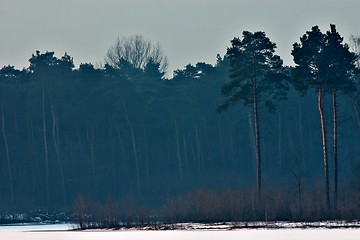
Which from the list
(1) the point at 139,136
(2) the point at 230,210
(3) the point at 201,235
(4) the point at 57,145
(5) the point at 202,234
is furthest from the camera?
(1) the point at 139,136

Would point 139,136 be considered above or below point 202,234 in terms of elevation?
above

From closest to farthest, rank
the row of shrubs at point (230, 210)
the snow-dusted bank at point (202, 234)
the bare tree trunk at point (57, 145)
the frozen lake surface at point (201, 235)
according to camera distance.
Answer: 1. the frozen lake surface at point (201, 235)
2. the snow-dusted bank at point (202, 234)
3. the row of shrubs at point (230, 210)
4. the bare tree trunk at point (57, 145)

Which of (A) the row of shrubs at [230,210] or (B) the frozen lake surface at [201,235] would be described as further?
(A) the row of shrubs at [230,210]

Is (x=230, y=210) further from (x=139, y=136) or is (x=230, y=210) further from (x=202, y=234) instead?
(x=139, y=136)

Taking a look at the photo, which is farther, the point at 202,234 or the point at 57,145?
the point at 57,145

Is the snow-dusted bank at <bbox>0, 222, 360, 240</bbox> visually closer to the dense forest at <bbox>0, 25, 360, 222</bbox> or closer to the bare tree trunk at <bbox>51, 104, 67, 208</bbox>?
the dense forest at <bbox>0, 25, 360, 222</bbox>

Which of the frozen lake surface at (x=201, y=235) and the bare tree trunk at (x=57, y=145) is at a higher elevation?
the bare tree trunk at (x=57, y=145)

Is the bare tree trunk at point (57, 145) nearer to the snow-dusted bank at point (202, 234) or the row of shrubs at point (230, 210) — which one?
the row of shrubs at point (230, 210)

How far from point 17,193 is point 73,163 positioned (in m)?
7.05

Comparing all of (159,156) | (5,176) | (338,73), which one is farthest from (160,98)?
(338,73)

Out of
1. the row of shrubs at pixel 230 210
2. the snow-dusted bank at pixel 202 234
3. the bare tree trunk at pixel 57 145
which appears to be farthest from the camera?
the bare tree trunk at pixel 57 145

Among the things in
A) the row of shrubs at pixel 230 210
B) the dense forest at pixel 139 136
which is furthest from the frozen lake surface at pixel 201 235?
the dense forest at pixel 139 136

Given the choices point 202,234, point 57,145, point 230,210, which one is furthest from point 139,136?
point 202,234

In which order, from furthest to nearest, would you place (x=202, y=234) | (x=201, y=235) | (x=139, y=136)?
(x=139, y=136) < (x=202, y=234) < (x=201, y=235)
